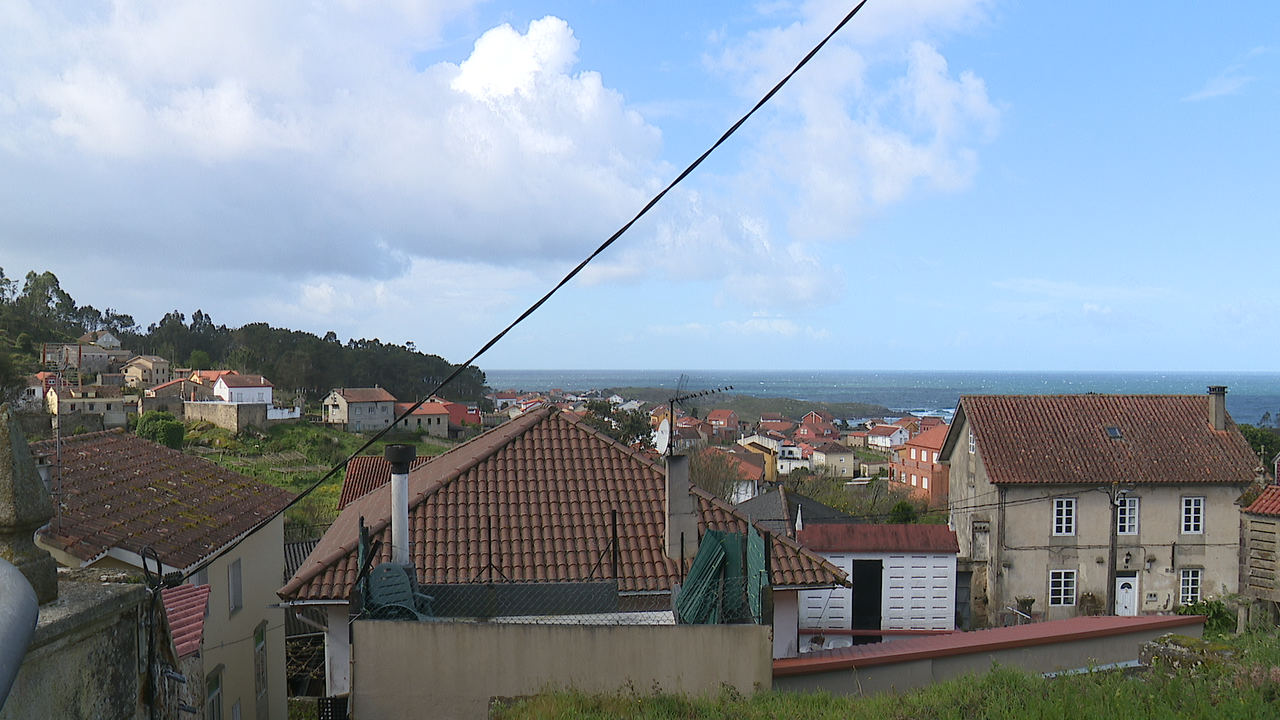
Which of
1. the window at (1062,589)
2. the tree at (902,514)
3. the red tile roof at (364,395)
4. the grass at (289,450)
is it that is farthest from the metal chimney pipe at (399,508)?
the red tile roof at (364,395)

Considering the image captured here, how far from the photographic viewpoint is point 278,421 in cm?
6862

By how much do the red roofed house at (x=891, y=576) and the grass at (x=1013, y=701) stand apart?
1400 cm

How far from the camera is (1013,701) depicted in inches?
229

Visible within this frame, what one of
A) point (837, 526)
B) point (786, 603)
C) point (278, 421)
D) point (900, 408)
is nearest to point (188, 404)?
point (278, 421)

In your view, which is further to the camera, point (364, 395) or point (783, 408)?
point (783, 408)

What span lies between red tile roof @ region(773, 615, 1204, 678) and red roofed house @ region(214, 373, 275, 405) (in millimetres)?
69833

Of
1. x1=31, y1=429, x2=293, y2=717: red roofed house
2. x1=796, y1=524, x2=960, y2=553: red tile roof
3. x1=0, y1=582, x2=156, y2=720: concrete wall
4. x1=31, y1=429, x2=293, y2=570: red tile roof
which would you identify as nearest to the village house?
x1=31, y1=429, x2=293, y2=570: red tile roof

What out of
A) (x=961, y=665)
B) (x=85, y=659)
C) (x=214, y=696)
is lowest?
(x=214, y=696)

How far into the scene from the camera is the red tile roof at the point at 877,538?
810 inches

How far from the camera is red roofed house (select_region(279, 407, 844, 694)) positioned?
31.7ft

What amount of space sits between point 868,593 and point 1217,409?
571 inches

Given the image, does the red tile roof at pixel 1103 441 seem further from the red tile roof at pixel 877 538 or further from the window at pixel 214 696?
the window at pixel 214 696

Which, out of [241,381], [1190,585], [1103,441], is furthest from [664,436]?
[241,381]

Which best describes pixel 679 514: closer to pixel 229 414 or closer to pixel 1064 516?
pixel 1064 516
